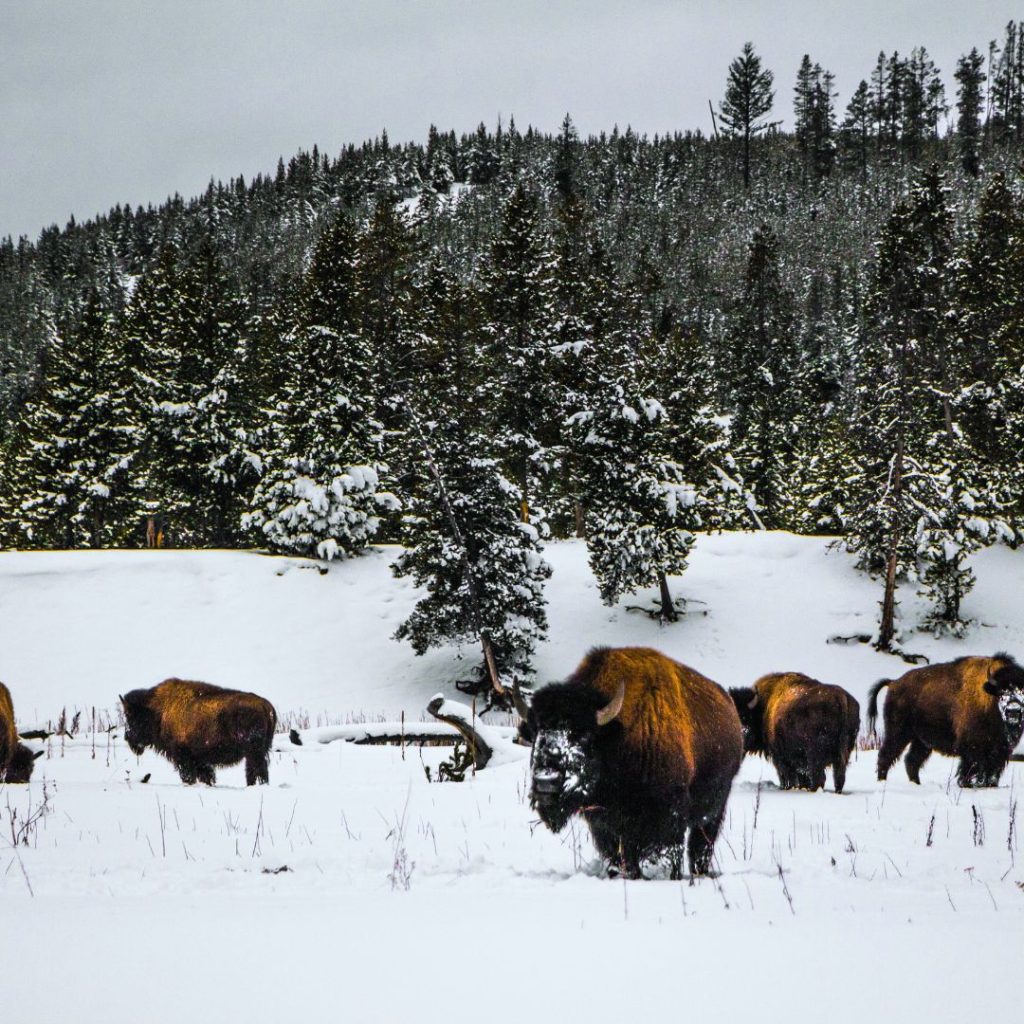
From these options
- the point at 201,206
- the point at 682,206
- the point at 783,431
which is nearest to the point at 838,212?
the point at 682,206

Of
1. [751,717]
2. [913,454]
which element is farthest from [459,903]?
[913,454]

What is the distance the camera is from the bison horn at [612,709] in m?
4.39

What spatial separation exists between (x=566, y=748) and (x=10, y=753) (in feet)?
23.2

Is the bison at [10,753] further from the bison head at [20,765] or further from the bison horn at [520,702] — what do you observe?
the bison horn at [520,702]

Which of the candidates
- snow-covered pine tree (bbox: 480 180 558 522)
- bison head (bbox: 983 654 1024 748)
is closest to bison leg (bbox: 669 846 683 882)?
bison head (bbox: 983 654 1024 748)

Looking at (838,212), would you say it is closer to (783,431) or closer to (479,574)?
(783,431)

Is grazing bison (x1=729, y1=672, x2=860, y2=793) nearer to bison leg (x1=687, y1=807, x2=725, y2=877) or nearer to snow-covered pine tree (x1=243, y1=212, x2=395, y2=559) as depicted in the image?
bison leg (x1=687, y1=807, x2=725, y2=877)

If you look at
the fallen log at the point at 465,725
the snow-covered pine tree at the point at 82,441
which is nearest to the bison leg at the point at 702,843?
the fallen log at the point at 465,725

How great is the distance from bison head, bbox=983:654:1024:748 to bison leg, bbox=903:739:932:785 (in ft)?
4.07

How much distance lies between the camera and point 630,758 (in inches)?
184

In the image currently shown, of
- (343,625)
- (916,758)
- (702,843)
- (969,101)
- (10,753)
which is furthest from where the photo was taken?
(969,101)

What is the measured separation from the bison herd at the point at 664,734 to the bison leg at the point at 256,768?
0.02m

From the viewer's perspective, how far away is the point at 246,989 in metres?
2.70

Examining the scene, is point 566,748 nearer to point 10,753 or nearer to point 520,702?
point 520,702
